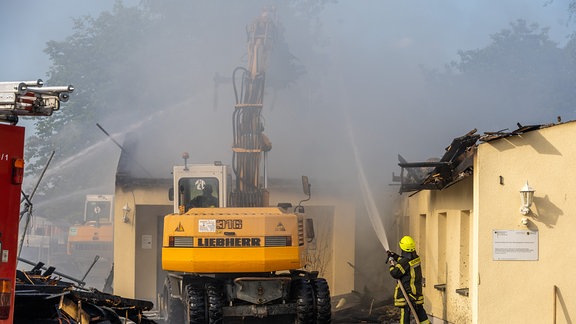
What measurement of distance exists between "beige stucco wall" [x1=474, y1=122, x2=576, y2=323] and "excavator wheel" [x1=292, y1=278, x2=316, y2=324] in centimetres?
303

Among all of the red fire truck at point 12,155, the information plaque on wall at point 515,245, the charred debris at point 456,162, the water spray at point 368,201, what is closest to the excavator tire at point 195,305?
the charred debris at point 456,162

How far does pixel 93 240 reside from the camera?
117 feet

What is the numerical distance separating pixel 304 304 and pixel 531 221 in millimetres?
4174

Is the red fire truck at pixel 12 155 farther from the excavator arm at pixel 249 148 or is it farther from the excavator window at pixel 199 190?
the excavator arm at pixel 249 148

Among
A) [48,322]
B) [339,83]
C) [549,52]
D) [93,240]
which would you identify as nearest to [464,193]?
[48,322]

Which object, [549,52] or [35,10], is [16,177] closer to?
[549,52]

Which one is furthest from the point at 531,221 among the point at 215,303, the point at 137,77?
the point at 137,77

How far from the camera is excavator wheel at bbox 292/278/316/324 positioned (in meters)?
15.9

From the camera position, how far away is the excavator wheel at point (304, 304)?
626 inches

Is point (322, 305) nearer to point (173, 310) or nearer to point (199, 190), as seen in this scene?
point (173, 310)

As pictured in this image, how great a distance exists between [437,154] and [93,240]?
46.3 ft

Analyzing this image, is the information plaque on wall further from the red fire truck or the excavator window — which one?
the red fire truck

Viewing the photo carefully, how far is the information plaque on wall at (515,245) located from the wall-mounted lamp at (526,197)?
0.34 metres

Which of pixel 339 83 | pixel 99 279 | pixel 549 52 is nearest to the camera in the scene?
pixel 339 83
